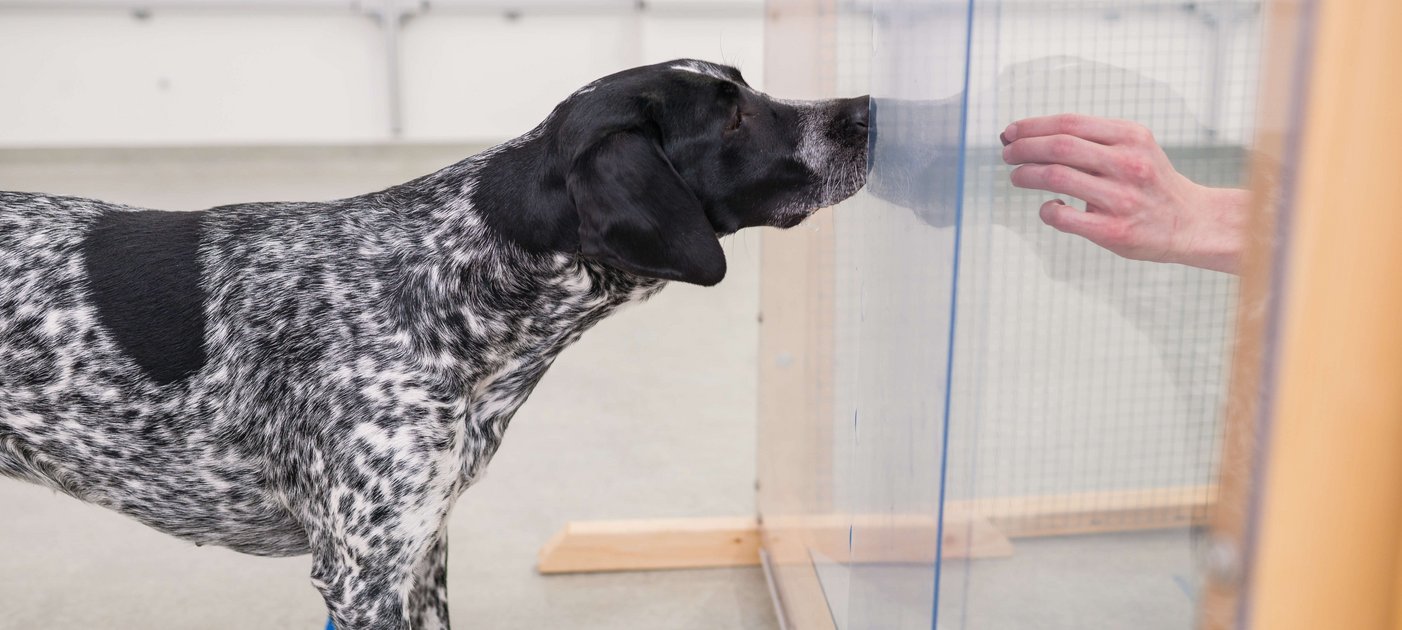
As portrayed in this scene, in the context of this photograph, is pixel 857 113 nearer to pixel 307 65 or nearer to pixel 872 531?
pixel 872 531

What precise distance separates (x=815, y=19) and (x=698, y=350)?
2123 mm

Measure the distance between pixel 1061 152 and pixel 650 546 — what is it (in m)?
1.49

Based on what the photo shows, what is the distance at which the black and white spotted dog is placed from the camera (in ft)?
4.48

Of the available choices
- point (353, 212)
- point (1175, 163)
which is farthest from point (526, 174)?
point (1175, 163)

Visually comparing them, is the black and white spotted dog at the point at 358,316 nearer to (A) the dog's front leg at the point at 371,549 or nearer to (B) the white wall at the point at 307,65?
(A) the dog's front leg at the point at 371,549

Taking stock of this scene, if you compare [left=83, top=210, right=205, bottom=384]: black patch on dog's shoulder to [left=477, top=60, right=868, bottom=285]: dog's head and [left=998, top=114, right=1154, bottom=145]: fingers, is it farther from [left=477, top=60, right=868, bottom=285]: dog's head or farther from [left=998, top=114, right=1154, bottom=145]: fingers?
[left=998, top=114, right=1154, bottom=145]: fingers

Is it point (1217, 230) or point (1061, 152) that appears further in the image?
point (1061, 152)

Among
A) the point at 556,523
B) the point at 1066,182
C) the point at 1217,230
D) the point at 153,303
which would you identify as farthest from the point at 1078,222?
the point at 556,523

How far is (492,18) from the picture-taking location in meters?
5.23

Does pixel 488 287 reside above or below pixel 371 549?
above

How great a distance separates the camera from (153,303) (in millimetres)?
1438

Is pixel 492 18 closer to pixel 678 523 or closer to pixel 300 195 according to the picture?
pixel 300 195

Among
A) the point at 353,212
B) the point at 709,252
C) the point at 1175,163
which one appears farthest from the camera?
the point at 353,212

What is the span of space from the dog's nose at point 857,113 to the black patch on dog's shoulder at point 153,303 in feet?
2.86
